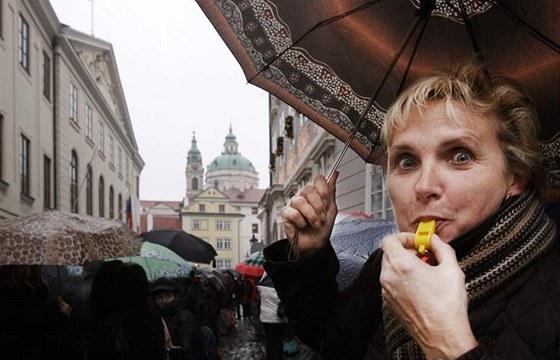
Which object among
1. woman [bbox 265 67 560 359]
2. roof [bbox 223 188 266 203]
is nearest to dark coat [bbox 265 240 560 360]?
woman [bbox 265 67 560 359]

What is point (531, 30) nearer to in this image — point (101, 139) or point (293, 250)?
point (293, 250)

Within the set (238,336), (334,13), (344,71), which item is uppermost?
(334,13)

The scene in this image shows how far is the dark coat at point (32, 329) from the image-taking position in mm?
4238

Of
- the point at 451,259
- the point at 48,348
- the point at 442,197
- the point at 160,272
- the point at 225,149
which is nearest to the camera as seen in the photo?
the point at 451,259

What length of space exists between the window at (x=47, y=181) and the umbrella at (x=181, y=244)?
11.1 meters

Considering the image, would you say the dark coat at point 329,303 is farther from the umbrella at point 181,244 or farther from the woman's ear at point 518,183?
the umbrella at point 181,244

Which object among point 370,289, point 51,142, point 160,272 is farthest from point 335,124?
point 51,142

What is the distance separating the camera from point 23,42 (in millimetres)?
18797

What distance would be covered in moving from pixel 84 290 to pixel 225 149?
486 feet

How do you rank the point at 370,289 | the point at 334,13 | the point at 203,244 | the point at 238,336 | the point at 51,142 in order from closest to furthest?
the point at 370,289, the point at 334,13, the point at 203,244, the point at 238,336, the point at 51,142

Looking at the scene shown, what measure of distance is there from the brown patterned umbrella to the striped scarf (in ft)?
13.5

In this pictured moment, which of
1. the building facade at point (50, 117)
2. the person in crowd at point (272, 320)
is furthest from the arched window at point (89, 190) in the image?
the person in crowd at point (272, 320)

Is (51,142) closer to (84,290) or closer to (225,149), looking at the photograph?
(84,290)

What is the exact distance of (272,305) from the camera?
856cm
